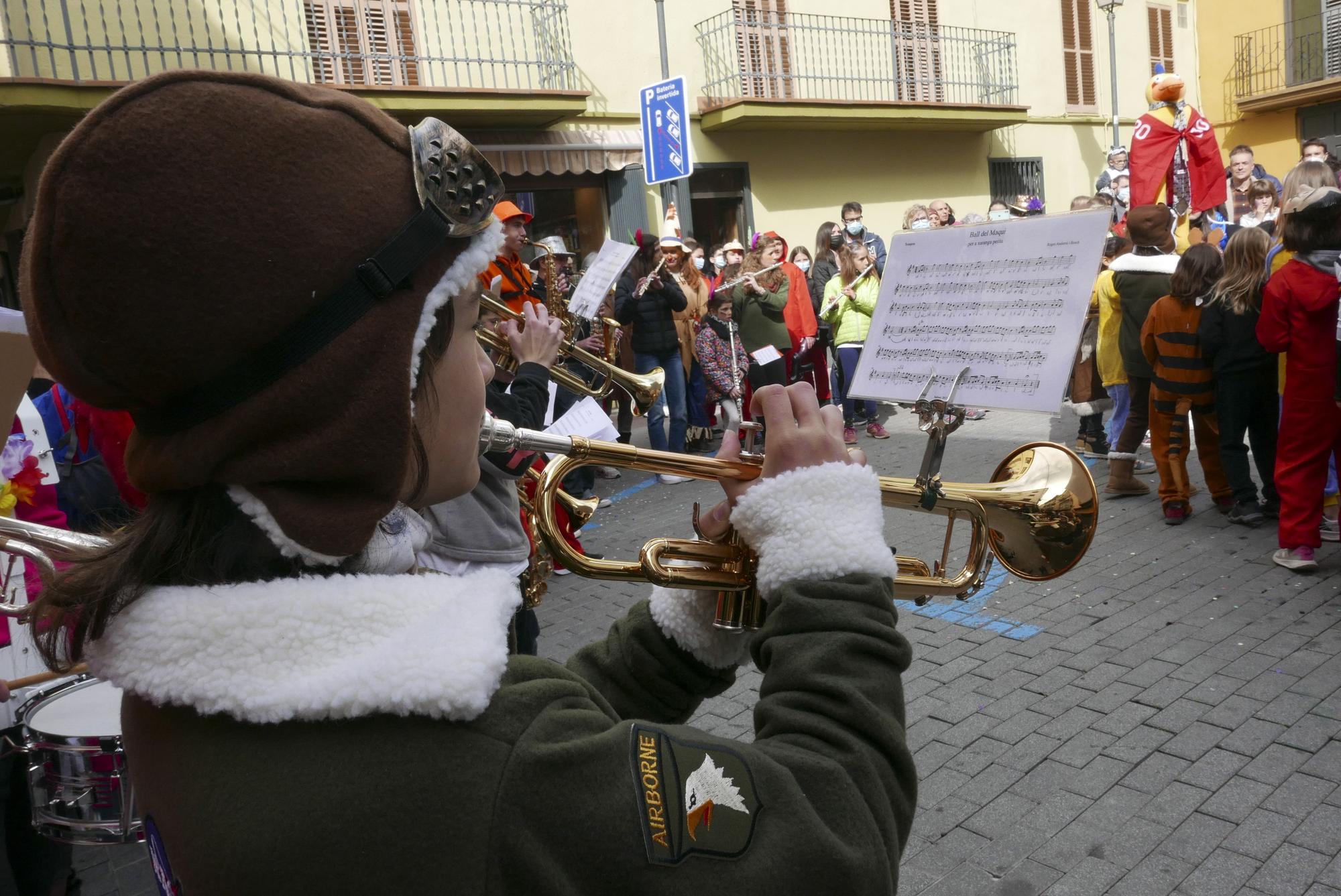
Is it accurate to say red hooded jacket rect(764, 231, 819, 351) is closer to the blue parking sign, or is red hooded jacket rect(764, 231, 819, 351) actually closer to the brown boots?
the blue parking sign

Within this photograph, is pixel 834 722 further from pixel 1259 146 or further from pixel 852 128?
pixel 1259 146

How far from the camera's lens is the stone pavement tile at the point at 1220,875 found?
2619 mm

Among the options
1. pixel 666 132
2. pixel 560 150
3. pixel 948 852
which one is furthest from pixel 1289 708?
pixel 560 150

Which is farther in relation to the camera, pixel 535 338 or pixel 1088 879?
pixel 535 338

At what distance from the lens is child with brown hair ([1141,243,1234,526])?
5.73 metres

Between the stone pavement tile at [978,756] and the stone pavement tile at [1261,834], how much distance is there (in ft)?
2.41

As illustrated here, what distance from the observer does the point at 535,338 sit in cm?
341

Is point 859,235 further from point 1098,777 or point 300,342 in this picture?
point 300,342

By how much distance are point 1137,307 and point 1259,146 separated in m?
18.3

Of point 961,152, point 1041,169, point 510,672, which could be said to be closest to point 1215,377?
point 510,672

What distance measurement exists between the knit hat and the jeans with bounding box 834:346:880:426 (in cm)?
299

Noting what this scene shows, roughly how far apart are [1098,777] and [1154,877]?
52 cm

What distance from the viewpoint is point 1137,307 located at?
644cm

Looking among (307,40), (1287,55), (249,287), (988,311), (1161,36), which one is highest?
(1161,36)
